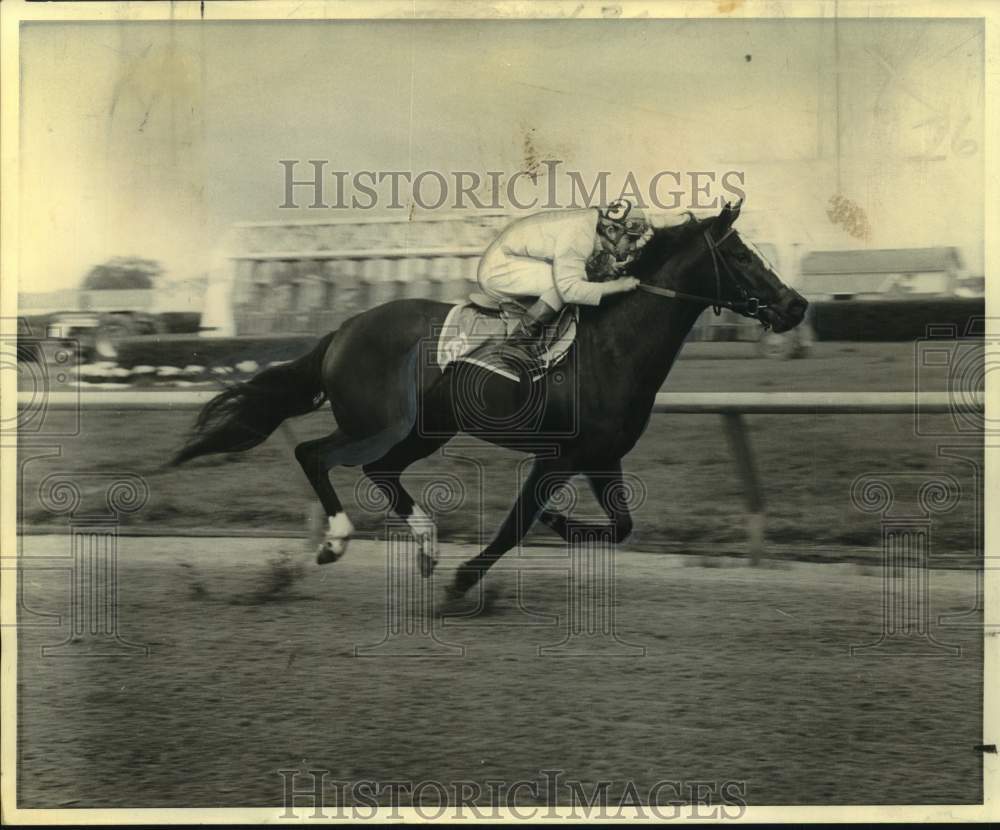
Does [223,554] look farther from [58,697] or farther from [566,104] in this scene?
[566,104]

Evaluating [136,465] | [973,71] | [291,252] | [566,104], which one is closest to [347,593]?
[136,465]

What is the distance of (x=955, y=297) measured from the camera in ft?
18.7

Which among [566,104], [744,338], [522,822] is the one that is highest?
[566,104]

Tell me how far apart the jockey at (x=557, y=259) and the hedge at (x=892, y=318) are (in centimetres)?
74

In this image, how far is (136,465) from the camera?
569cm

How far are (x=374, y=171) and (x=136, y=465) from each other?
1.42 m

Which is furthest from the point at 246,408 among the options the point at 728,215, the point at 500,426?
the point at 728,215

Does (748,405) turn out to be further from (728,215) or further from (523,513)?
(523,513)

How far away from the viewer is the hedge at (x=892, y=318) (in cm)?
568

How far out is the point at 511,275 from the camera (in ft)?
18.6

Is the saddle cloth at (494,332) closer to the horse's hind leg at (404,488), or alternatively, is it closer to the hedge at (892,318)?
the horse's hind leg at (404,488)

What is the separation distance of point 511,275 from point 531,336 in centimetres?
24

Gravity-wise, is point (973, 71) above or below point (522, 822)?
above

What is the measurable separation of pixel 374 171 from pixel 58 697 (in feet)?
7.57
